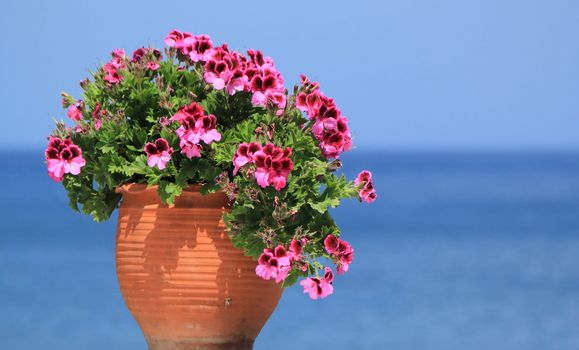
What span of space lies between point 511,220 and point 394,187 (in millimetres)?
23712

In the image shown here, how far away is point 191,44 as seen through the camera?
673 cm

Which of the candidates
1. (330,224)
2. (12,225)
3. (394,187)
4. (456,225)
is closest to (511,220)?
(456,225)

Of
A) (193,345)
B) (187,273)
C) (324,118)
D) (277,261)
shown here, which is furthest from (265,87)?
(193,345)

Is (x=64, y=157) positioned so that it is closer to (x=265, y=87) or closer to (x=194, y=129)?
(x=194, y=129)

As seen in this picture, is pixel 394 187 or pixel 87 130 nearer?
pixel 87 130

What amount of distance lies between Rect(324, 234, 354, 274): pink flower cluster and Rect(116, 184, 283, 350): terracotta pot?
44cm

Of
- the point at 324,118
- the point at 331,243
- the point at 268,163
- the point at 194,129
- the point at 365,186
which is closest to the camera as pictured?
the point at 268,163

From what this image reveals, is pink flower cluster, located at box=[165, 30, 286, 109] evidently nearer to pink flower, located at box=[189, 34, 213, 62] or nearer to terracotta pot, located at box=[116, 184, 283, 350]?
pink flower, located at box=[189, 34, 213, 62]

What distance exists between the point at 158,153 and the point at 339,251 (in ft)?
3.60

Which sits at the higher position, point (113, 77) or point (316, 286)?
point (113, 77)

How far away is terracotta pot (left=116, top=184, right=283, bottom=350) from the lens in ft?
21.7

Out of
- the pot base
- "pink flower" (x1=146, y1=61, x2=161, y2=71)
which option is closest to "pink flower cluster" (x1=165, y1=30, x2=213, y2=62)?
"pink flower" (x1=146, y1=61, x2=161, y2=71)

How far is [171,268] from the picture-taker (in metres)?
6.62

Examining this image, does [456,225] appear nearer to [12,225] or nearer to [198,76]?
[12,225]
